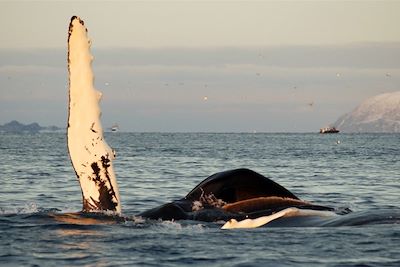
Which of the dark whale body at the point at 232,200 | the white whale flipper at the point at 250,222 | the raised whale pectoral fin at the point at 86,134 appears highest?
the raised whale pectoral fin at the point at 86,134

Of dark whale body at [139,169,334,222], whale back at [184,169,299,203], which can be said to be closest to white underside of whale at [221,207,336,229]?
dark whale body at [139,169,334,222]

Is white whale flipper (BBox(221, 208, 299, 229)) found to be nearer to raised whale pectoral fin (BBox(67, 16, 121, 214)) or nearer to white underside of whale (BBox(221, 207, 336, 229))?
white underside of whale (BBox(221, 207, 336, 229))

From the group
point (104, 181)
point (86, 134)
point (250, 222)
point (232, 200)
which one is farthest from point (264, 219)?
point (86, 134)

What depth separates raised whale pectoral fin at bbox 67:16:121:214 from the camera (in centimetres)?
1661

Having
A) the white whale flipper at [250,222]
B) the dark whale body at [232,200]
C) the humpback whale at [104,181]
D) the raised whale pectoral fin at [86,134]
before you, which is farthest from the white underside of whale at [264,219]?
the raised whale pectoral fin at [86,134]

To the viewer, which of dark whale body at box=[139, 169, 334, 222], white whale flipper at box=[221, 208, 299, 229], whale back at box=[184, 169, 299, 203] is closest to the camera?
white whale flipper at box=[221, 208, 299, 229]

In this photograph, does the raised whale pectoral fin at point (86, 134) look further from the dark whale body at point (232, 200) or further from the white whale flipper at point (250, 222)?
the white whale flipper at point (250, 222)

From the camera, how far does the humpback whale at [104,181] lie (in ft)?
54.5

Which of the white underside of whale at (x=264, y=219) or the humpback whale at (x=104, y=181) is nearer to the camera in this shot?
the white underside of whale at (x=264, y=219)

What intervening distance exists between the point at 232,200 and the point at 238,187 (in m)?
0.26

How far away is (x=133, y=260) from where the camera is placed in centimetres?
1314

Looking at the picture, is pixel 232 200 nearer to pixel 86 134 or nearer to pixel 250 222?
pixel 250 222

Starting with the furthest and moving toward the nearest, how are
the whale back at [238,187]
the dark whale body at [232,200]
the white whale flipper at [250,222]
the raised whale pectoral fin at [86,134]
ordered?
the whale back at [238,187]
the dark whale body at [232,200]
the raised whale pectoral fin at [86,134]
the white whale flipper at [250,222]

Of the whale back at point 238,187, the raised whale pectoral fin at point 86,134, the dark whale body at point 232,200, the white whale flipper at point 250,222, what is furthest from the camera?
the whale back at point 238,187
